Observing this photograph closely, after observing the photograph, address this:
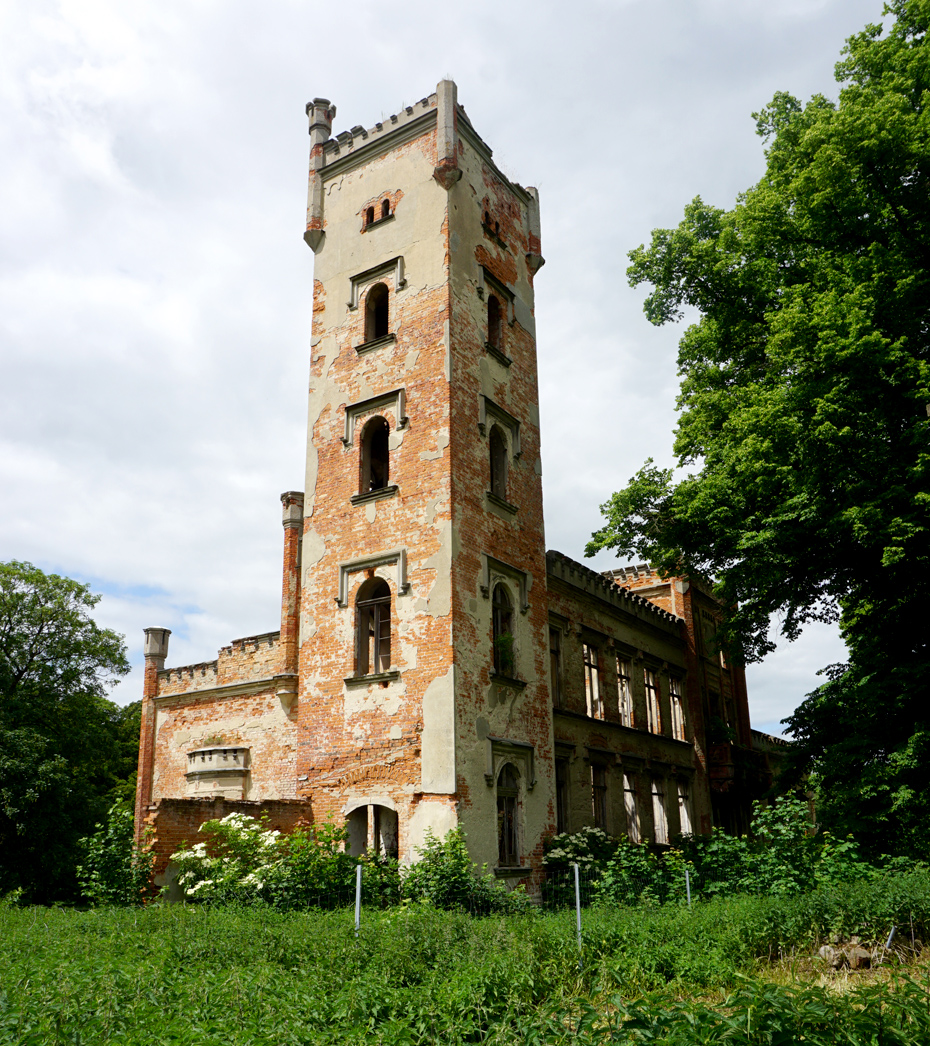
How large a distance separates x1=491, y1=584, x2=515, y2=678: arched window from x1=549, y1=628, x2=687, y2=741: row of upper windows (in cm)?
241

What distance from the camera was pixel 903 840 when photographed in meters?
14.3

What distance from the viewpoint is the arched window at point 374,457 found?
18234mm

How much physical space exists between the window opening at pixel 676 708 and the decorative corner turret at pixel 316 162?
53.0ft

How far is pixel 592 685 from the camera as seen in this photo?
73.6 ft

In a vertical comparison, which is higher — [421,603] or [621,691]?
[421,603]

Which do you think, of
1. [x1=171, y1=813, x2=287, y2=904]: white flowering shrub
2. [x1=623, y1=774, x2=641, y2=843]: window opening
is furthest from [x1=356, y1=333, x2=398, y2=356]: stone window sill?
[x1=623, y1=774, x2=641, y2=843]: window opening

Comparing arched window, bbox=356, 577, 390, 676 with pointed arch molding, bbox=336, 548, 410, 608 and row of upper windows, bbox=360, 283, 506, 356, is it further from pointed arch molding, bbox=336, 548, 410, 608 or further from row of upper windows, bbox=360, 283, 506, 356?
row of upper windows, bbox=360, 283, 506, 356

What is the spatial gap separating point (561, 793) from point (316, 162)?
15.7 m

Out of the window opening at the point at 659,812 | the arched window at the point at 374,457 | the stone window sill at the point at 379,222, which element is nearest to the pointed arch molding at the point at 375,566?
the arched window at the point at 374,457

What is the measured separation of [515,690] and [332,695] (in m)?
3.50

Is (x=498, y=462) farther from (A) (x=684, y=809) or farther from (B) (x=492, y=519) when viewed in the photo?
(A) (x=684, y=809)

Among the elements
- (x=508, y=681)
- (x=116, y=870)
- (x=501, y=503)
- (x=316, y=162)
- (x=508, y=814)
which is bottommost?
(x=116, y=870)

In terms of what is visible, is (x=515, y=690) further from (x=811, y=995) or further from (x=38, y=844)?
(x=38, y=844)

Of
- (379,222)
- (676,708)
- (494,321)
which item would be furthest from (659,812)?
(379,222)
